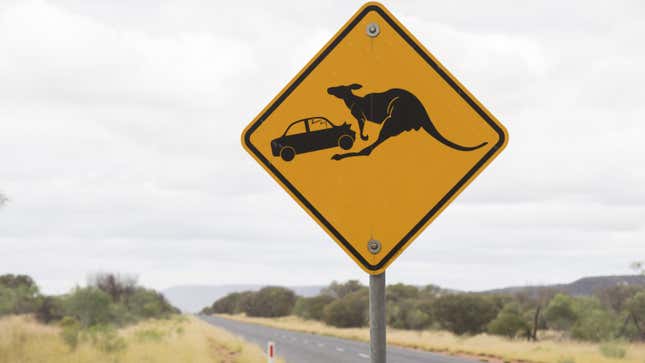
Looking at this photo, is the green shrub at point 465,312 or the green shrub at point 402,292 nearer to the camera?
the green shrub at point 465,312

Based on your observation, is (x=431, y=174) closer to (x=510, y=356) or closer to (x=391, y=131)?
(x=391, y=131)

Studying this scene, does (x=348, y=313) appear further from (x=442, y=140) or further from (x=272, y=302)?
(x=442, y=140)

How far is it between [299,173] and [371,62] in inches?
21.9

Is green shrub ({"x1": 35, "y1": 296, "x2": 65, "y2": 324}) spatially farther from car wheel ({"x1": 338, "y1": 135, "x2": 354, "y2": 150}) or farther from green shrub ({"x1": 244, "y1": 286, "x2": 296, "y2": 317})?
green shrub ({"x1": 244, "y1": 286, "x2": 296, "y2": 317})

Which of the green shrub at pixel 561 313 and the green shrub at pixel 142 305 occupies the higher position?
the green shrub at pixel 142 305

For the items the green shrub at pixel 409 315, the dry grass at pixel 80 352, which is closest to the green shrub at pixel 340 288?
the green shrub at pixel 409 315

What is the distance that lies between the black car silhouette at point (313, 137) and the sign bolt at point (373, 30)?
41 centimetres

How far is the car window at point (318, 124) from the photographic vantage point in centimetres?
296

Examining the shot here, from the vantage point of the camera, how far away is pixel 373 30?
120 inches

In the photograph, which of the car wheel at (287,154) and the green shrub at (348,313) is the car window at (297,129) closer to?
the car wheel at (287,154)

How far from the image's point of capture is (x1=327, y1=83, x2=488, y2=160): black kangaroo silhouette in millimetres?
2951

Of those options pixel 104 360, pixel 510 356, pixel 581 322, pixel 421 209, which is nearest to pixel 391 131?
pixel 421 209

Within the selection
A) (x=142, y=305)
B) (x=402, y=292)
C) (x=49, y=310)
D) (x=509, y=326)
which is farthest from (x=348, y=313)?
(x=49, y=310)

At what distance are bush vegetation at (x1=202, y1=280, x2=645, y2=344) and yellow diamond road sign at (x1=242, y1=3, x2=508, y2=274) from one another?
2317cm
